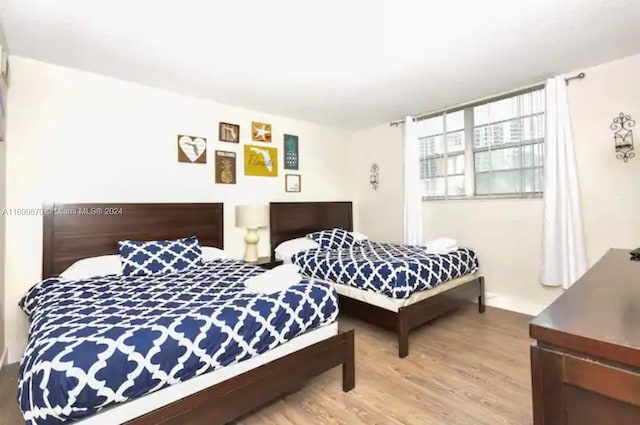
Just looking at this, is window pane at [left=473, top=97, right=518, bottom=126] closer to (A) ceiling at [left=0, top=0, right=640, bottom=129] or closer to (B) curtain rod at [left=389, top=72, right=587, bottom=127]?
(B) curtain rod at [left=389, top=72, right=587, bottom=127]

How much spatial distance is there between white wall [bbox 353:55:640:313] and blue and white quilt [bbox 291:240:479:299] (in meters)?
0.41

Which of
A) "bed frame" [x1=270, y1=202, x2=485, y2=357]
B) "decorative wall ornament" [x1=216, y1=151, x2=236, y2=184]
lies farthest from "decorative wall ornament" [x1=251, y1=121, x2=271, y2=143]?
"bed frame" [x1=270, y1=202, x2=485, y2=357]

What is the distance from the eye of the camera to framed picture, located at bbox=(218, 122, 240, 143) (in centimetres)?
353

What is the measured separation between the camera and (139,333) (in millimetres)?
1308

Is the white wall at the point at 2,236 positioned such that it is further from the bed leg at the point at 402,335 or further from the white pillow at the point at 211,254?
the bed leg at the point at 402,335

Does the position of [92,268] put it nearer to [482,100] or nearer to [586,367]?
[586,367]

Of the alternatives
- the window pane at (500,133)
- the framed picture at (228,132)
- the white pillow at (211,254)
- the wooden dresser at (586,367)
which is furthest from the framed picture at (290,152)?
the wooden dresser at (586,367)

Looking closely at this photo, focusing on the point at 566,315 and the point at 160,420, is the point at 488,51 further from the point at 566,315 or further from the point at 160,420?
the point at 160,420

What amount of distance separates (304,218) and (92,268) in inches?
91.8

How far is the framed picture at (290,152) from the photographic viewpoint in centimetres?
411

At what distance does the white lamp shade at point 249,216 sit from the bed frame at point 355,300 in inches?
13.9

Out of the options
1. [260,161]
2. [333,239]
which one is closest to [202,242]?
[260,161]

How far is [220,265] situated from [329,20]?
2.06 meters

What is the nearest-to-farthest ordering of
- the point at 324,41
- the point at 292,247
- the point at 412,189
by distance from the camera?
the point at 324,41 → the point at 292,247 → the point at 412,189
